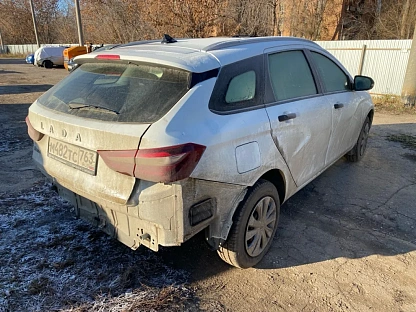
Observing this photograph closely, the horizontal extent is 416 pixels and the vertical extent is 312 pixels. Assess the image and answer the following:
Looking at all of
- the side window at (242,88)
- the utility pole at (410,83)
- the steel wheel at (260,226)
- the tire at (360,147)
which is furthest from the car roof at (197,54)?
the utility pole at (410,83)

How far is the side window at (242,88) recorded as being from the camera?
2293mm

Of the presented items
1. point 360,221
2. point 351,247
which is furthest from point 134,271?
point 360,221

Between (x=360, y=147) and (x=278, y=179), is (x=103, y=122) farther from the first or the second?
(x=360, y=147)

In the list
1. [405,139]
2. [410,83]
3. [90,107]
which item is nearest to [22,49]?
[410,83]

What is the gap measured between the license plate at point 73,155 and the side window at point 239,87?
883 millimetres

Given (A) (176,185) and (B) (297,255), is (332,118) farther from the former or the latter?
(A) (176,185)

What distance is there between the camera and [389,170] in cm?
482

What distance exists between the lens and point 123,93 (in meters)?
2.20

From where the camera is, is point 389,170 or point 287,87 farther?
point 389,170

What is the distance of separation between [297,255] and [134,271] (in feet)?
4.74

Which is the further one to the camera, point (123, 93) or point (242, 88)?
point (242, 88)

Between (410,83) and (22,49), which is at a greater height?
(22,49)

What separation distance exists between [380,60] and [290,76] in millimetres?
10064

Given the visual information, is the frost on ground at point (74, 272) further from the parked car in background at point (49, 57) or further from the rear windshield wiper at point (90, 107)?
the parked car in background at point (49, 57)
